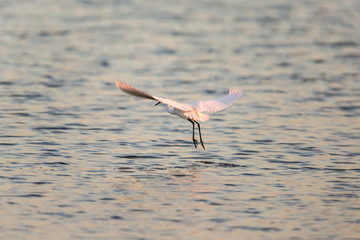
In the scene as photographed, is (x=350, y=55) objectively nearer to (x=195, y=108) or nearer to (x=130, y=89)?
(x=195, y=108)

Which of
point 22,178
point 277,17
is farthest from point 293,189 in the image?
point 277,17

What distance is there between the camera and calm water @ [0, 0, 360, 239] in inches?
334

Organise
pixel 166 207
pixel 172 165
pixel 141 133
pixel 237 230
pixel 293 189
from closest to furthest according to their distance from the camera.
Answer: pixel 237 230
pixel 166 207
pixel 293 189
pixel 172 165
pixel 141 133

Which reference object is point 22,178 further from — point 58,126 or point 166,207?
point 58,126

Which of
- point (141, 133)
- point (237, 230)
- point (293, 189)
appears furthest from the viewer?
point (141, 133)

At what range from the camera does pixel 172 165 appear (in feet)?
35.5

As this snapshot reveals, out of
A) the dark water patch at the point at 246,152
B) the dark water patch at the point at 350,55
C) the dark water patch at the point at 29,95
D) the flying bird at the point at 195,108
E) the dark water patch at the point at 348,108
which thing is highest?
the flying bird at the point at 195,108

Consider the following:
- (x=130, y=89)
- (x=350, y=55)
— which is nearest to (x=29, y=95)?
(x=130, y=89)

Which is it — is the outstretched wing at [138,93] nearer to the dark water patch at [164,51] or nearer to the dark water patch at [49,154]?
the dark water patch at [49,154]

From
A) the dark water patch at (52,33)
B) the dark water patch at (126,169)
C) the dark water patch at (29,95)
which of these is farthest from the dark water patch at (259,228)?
the dark water patch at (52,33)

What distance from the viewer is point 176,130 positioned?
1322cm

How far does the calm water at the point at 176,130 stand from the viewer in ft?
27.8

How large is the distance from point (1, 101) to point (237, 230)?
26.5 ft

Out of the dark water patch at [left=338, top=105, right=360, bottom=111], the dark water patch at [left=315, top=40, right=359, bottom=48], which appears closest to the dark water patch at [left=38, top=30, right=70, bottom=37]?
the dark water patch at [left=315, top=40, right=359, bottom=48]
